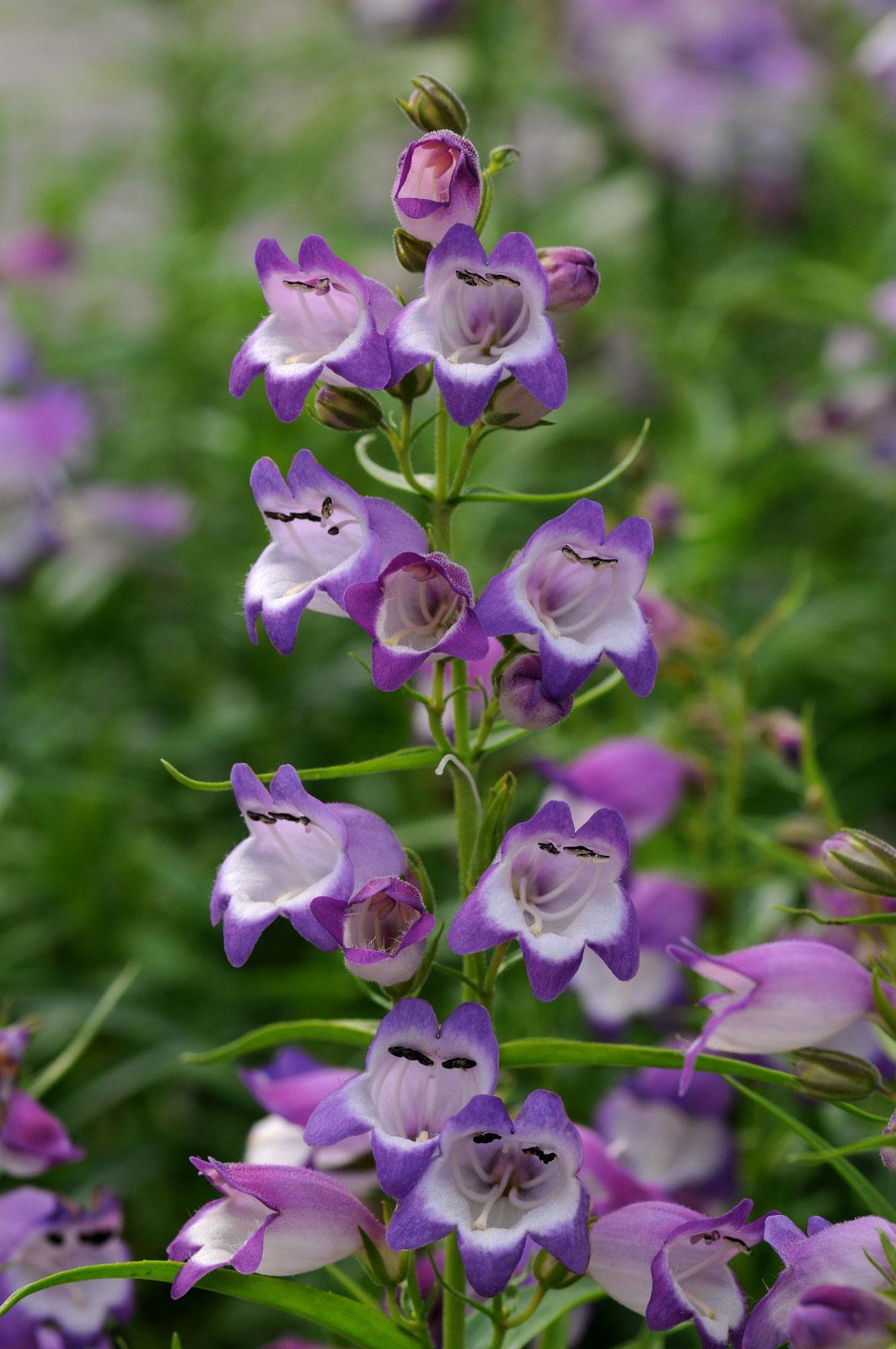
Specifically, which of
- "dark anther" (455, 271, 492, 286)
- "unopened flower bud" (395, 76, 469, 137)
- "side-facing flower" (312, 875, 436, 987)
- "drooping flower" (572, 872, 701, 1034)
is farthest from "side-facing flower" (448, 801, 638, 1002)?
"drooping flower" (572, 872, 701, 1034)

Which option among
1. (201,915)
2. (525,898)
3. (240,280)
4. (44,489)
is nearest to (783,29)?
(240,280)

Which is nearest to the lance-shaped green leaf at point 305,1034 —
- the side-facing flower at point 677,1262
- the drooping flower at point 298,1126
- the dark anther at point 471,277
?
the drooping flower at point 298,1126

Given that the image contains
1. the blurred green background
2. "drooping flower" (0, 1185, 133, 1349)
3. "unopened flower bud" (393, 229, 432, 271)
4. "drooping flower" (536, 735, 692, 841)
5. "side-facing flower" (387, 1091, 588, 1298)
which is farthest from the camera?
the blurred green background

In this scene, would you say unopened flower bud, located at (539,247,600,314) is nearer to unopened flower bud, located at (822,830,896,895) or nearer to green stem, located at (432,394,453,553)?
green stem, located at (432,394,453,553)

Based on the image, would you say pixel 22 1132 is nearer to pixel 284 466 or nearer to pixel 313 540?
pixel 313 540

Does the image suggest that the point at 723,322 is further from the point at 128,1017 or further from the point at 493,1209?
the point at 493,1209

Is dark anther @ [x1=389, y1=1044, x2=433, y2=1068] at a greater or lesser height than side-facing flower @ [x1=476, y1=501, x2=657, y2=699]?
lesser
